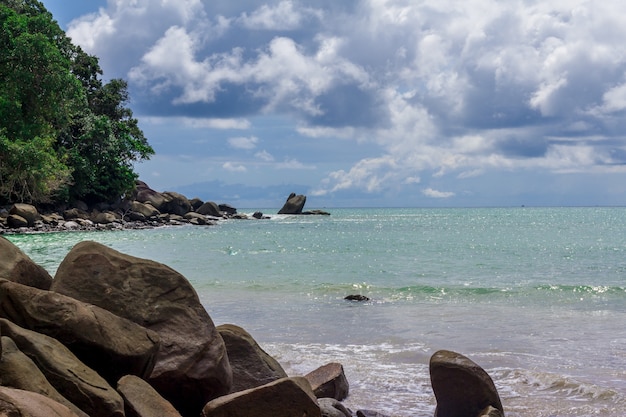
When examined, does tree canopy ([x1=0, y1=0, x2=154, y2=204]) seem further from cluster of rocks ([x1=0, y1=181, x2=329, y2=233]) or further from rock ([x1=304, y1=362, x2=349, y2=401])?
rock ([x1=304, y1=362, x2=349, y2=401])

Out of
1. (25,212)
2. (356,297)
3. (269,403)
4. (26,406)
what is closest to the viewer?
(26,406)

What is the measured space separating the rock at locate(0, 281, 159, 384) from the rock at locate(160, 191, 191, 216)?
5696 cm

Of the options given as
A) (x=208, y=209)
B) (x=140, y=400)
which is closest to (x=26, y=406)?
(x=140, y=400)

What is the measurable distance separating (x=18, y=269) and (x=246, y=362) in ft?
7.20

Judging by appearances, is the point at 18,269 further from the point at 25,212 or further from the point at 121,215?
the point at 121,215

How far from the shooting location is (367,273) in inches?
833

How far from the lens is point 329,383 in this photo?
22.8 feet

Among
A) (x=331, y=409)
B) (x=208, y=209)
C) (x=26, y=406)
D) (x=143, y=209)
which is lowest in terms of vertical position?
(x=331, y=409)

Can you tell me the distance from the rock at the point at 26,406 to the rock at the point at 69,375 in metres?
0.79

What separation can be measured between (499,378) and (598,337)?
3357 millimetres

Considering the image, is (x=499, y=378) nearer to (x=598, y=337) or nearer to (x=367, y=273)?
(x=598, y=337)

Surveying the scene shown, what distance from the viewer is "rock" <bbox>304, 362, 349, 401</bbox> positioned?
6.89 m

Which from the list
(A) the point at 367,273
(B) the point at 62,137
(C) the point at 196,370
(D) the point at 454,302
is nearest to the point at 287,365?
(C) the point at 196,370

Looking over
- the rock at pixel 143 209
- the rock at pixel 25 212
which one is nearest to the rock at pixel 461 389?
the rock at pixel 25 212
